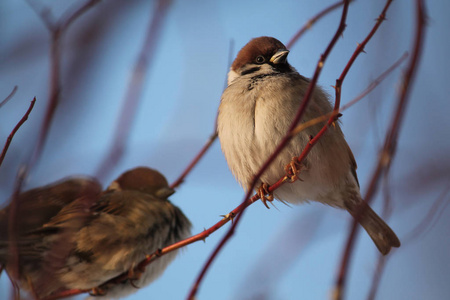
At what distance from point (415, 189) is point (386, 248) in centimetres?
168

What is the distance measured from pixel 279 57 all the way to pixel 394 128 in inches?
102

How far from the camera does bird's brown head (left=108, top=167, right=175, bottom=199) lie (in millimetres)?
4039

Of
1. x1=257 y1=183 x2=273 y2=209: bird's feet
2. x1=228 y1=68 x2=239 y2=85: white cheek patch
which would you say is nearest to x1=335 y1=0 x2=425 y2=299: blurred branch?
x1=257 y1=183 x2=273 y2=209: bird's feet

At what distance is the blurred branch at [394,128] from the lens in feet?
3.05

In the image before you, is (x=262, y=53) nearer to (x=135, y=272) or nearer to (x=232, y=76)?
(x=232, y=76)

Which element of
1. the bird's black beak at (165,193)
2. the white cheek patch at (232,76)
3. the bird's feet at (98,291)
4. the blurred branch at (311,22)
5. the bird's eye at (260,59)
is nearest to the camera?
the blurred branch at (311,22)

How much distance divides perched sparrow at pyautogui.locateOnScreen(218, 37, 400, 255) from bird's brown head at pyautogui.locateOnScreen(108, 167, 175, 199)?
33.9 inches

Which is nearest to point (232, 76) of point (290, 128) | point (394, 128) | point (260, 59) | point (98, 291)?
point (260, 59)

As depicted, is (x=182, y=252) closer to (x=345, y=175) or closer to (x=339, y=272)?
(x=345, y=175)

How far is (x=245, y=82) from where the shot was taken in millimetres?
3404

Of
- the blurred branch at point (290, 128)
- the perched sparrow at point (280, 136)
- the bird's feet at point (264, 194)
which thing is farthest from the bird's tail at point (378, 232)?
the blurred branch at point (290, 128)

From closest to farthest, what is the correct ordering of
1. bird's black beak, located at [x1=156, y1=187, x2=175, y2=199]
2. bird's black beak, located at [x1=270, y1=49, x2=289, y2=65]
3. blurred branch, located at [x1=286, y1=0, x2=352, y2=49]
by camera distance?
blurred branch, located at [x1=286, y1=0, x2=352, y2=49]
bird's black beak, located at [x1=270, y1=49, x2=289, y2=65]
bird's black beak, located at [x1=156, y1=187, x2=175, y2=199]

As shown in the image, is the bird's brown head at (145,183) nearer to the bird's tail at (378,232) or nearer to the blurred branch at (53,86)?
the bird's tail at (378,232)

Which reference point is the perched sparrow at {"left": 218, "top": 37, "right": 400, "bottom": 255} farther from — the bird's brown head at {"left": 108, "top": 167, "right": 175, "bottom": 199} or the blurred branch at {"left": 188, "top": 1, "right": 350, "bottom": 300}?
the blurred branch at {"left": 188, "top": 1, "right": 350, "bottom": 300}
